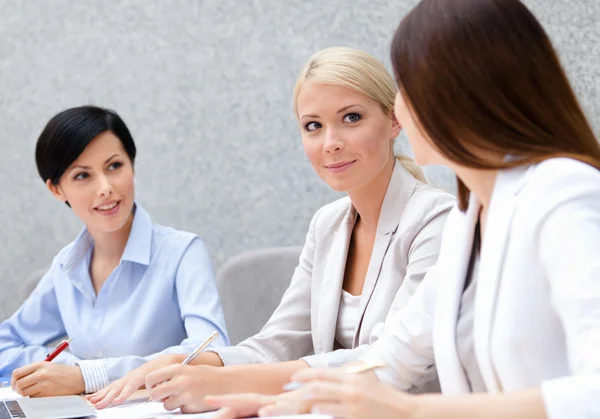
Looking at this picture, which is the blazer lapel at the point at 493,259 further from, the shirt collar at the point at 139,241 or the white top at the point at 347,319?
the shirt collar at the point at 139,241

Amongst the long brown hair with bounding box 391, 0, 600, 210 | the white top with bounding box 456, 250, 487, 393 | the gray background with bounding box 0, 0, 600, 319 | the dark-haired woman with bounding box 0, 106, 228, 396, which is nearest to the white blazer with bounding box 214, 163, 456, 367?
the dark-haired woman with bounding box 0, 106, 228, 396

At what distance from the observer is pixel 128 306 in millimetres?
2299

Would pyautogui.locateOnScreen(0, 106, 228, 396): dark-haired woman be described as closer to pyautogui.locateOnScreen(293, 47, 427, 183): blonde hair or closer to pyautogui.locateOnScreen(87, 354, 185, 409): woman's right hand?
pyautogui.locateOnScreen(87, 354, 185, 409): woman's right hand

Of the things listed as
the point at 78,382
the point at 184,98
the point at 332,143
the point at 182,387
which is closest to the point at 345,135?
the point at 332,143

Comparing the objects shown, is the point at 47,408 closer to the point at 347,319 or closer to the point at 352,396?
the point at 347,319

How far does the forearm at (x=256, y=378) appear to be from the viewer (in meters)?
1.47

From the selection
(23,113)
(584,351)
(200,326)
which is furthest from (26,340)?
(584,351)

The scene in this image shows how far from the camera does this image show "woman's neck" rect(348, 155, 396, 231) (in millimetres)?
1855

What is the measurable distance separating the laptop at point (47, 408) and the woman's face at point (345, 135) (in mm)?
705

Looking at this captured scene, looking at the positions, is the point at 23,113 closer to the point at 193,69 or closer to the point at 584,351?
the point at 193,69

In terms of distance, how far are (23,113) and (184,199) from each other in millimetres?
764

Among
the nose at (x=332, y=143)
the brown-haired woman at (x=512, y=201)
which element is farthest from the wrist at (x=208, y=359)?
the brown-haired woman at (x=512, y=201)

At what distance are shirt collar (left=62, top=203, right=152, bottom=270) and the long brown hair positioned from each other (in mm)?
1465

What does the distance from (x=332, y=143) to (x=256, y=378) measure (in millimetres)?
558
